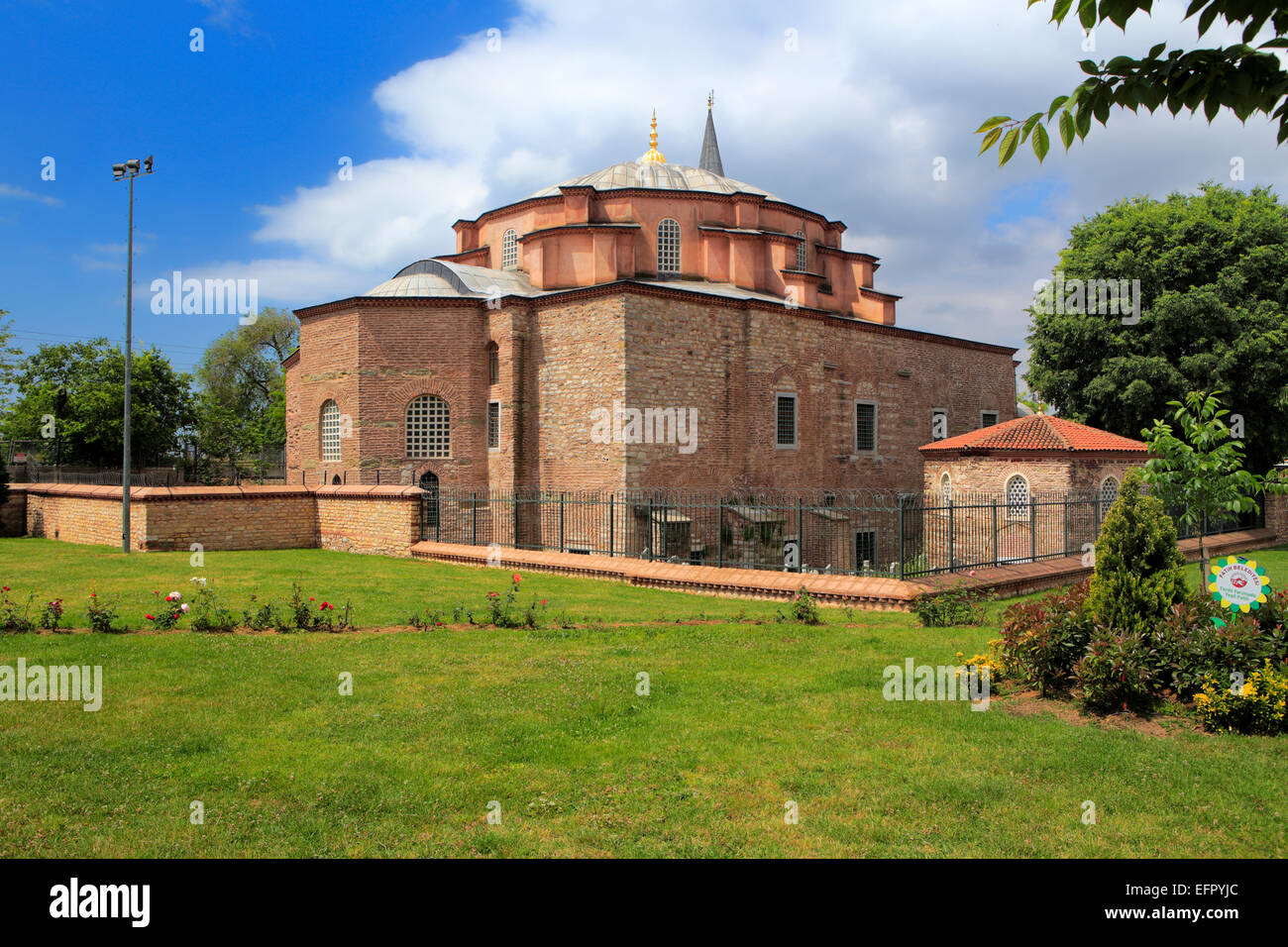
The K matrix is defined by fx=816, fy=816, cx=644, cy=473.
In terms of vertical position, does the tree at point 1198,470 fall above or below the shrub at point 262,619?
above

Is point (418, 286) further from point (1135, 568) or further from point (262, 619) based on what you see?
point (1135, 568)

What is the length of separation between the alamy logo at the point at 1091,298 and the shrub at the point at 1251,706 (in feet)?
70.1

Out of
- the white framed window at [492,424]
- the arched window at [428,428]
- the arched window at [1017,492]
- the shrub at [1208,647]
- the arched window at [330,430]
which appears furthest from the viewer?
the arched window at [330,430]

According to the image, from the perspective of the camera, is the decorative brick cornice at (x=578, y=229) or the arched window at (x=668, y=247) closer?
the decorative brick cornice at (x=578, y=229)

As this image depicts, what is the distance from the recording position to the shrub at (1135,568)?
6.55 metres

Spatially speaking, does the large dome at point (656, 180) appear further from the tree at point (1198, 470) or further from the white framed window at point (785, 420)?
the tree at point (1198, 470)

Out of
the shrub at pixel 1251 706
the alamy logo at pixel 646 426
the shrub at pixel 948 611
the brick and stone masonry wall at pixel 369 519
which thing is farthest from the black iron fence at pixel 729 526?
the shrub at pixel 1251 706

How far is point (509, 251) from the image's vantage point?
2772cm

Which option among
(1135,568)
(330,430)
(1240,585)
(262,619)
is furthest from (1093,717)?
(330,430)

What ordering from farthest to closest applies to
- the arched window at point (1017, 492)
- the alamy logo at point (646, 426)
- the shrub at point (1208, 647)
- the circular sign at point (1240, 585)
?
the alamy logo at point (646, 426) → the arched window at point (1017, 492) → the circular sign at point (1240, 585) → the shrub at point (1208, 647)

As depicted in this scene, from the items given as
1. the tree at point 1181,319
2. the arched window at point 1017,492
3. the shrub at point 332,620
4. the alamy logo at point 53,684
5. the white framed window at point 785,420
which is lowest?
the alamy logo at point 53,684

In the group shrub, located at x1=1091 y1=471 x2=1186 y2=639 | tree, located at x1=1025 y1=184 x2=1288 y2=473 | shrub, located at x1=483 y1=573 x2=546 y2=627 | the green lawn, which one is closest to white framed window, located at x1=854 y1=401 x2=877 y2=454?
tree, located at x1=1025 y1=184 x2=1288 y2=473

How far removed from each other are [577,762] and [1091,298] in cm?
2485
